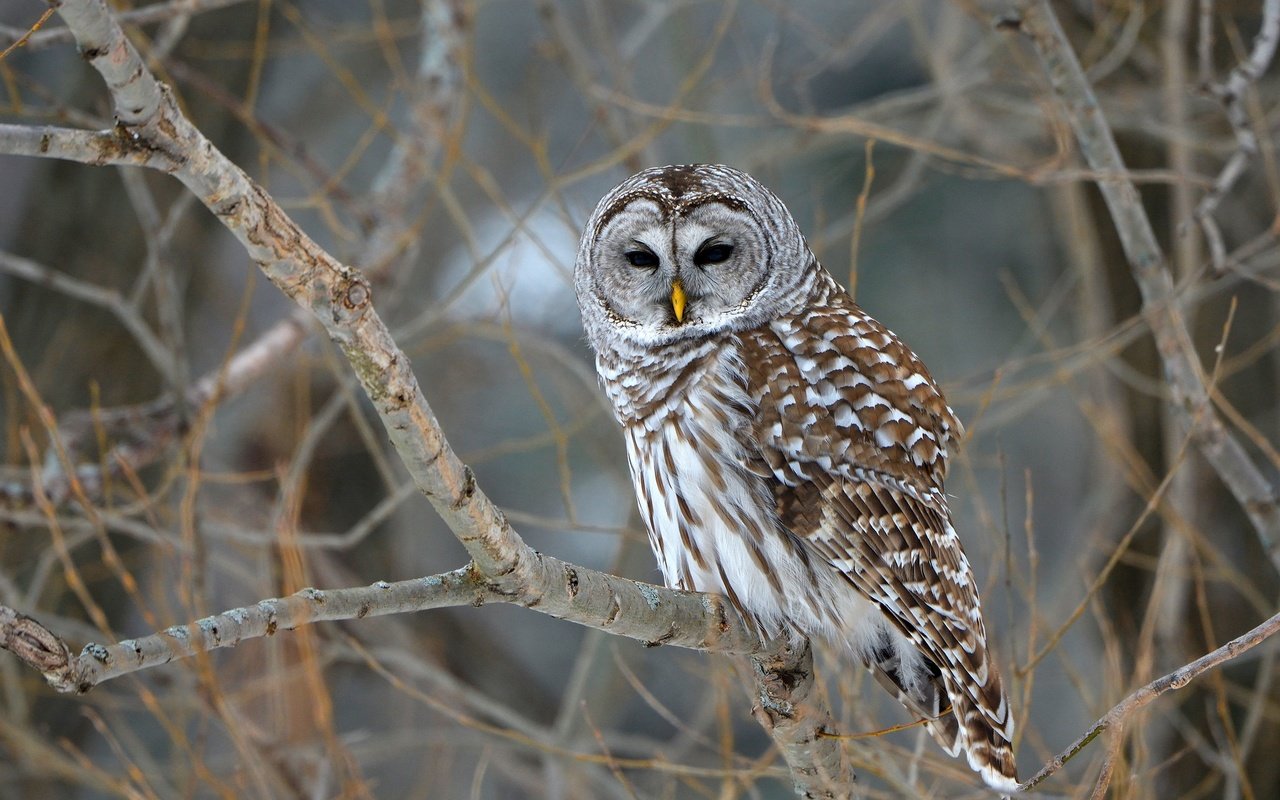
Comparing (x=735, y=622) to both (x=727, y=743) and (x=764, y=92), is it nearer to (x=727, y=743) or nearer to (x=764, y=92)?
(x=727, y=743)

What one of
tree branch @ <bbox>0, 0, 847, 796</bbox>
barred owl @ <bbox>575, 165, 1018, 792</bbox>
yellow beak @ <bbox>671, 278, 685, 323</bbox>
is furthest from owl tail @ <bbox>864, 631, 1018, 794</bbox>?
tree branch @ <bbox>0, 0, 847, 796</bbox>

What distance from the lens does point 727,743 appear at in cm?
313

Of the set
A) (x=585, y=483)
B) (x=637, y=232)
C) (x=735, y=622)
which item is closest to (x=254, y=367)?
(x=637, y=232)

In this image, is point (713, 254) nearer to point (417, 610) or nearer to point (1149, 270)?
point (1149, 270)

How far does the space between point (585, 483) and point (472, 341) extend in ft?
6.35

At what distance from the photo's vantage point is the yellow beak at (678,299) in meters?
3.33

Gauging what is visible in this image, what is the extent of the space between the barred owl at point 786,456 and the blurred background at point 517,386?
0.53 ft

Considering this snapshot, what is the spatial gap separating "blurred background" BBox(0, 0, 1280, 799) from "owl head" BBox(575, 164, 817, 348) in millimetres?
351

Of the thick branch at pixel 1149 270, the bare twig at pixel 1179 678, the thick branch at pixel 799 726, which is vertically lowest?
the bare twig at pixel 1179 678

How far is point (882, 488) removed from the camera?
3.20 meters

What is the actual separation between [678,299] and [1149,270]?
140 centimetres

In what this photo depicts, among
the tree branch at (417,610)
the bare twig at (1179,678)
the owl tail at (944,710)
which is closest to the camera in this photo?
the tree branch at (417,610)

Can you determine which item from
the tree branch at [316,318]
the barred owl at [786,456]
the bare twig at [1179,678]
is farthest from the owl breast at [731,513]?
the bare twig at [1179,678]

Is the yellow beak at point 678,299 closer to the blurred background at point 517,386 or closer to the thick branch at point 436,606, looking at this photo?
the blurred background at point 517,386
